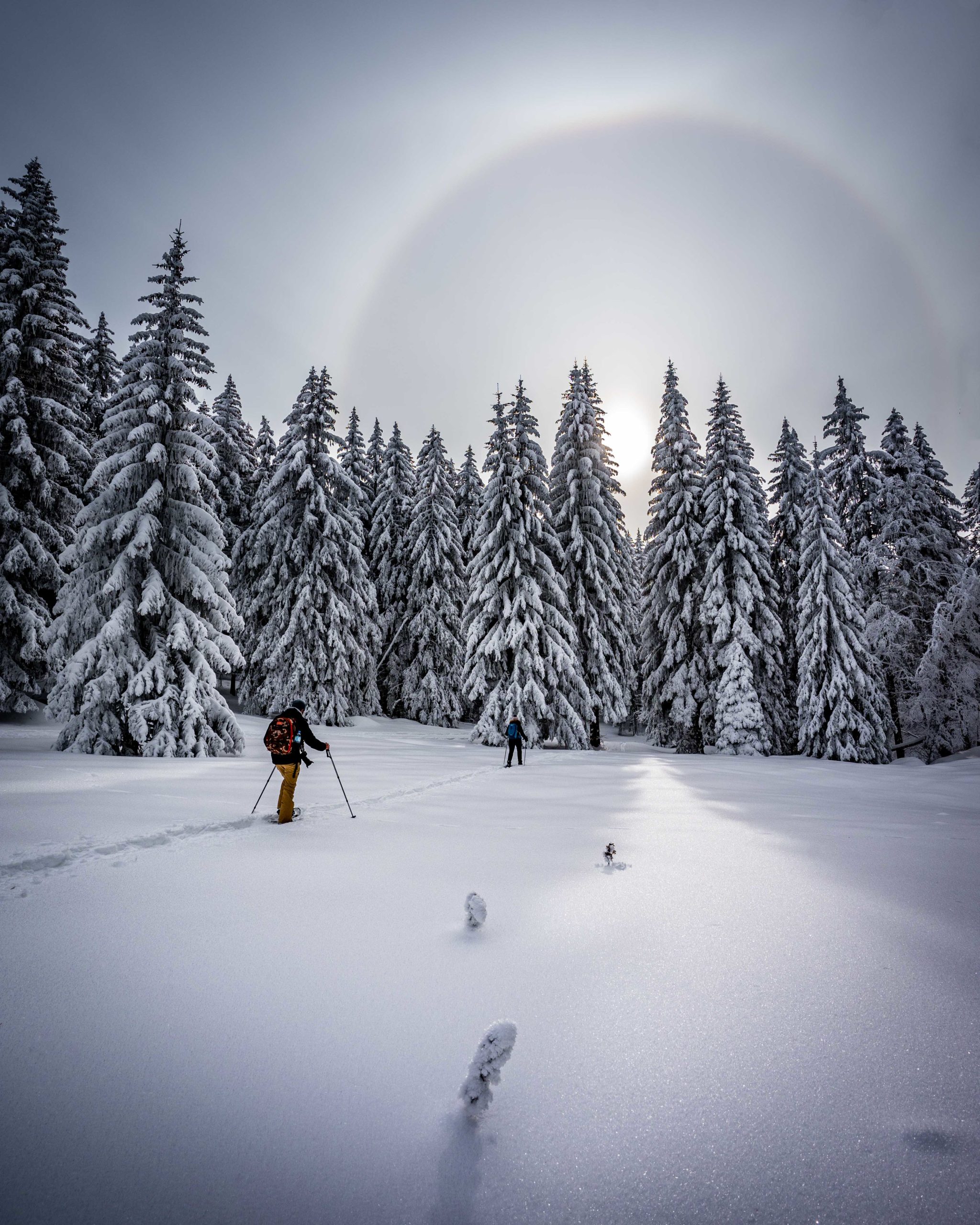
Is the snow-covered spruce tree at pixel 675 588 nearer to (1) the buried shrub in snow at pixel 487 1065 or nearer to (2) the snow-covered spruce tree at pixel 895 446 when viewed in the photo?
(2) the snow-covered spruce tree at pixel 895 446

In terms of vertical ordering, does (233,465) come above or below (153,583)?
above

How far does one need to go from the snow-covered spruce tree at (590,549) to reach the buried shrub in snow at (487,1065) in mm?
19635

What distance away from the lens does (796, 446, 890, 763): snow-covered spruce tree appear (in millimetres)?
19688

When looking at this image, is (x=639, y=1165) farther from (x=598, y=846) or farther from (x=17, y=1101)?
(x=598, y=846)

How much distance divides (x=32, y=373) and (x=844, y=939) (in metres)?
21.8

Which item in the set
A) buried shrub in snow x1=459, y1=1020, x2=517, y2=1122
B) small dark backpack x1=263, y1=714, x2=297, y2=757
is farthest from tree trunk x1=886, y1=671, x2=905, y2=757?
buried shrub in snow x1=459, y1=1020, x2=517, y2=1122

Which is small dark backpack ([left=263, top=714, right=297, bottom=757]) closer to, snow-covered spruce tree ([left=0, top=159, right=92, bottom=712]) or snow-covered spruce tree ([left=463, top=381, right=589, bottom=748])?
snow-covered spruce tree ([left=0, top=159, right=92, bottom=712])

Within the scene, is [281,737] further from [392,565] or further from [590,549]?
[392,565]

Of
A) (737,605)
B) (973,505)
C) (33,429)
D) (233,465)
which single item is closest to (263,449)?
(233,465)

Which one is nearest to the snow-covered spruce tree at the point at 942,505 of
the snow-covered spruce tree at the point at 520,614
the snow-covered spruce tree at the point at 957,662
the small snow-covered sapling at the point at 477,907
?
the snow-covered spruce tree at the point at 957,662

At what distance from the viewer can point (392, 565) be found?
101 feet

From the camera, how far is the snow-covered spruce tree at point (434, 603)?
1131 inches

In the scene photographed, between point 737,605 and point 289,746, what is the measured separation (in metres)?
18.4

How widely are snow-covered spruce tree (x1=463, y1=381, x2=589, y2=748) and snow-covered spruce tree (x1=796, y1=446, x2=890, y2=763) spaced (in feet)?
27.1
